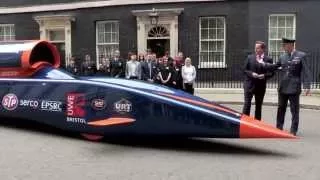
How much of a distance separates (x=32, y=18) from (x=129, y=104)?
2232 cm

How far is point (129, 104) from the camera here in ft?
35.8

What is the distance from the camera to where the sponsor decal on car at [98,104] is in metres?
11.2

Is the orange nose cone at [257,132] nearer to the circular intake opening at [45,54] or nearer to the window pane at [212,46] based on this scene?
the circular intake opening at [45,54]

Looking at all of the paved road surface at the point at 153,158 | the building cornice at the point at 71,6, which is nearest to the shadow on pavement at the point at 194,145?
the paved road surface at the point at 153,158

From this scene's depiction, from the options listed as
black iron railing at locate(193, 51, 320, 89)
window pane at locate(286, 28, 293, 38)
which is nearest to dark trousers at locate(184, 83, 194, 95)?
black iron railing at locate(193, 51, 320, 89)

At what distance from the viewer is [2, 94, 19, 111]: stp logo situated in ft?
41.5

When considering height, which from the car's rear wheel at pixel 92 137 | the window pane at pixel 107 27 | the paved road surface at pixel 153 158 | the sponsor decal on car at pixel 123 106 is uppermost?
the window pane at pixel 107 27

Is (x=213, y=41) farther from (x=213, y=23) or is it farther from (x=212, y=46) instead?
(x=213, y=23)

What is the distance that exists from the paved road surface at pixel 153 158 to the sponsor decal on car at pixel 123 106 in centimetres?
60

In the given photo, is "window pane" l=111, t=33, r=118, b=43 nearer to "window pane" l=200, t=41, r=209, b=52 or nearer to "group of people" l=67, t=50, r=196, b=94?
"window pane" l=200, t=41, r=209, b=52

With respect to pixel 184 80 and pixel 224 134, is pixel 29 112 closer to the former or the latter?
pixel 224 134

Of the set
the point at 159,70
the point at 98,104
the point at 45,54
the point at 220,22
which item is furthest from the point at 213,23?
the point at 98,104

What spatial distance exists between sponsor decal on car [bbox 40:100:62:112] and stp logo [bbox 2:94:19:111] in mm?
782

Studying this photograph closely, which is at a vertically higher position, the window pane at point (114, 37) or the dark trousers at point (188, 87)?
the window pane at point (114, 37)
